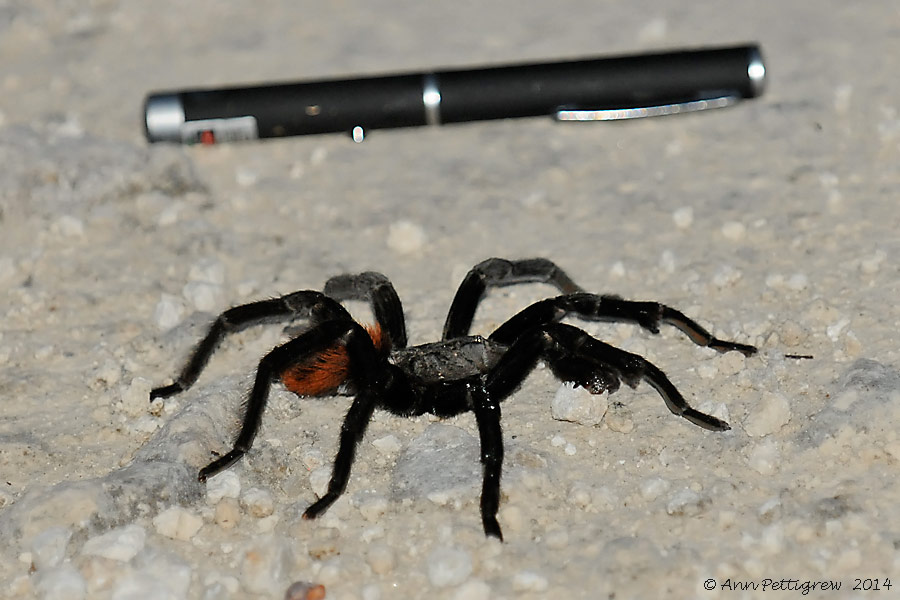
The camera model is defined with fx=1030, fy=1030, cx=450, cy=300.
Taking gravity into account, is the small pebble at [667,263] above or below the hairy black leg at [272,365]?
above

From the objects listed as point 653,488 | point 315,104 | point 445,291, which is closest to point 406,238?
point 445,291

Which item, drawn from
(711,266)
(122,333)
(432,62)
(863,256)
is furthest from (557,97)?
(122,333)

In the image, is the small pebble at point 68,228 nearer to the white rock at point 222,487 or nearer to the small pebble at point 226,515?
the white rock at point 222,487

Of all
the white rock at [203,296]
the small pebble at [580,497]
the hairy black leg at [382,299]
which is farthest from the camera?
the white rock at [203,296]

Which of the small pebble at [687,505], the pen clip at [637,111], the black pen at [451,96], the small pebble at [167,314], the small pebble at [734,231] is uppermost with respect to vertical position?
the black pen at [451,96]

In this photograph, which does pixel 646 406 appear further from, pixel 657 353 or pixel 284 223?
pixel 284 223

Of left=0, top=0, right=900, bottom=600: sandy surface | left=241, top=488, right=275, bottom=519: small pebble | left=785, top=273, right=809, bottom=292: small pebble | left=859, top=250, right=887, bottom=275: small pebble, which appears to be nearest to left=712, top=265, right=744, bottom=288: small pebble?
left=0, top=0, right=900, bottom=600: sandy surface

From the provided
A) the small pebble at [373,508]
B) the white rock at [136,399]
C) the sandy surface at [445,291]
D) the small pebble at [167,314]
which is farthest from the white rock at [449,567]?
the small pebble at [167,314]

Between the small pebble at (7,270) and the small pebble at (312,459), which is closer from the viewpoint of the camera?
the small pebble at (312,459)
